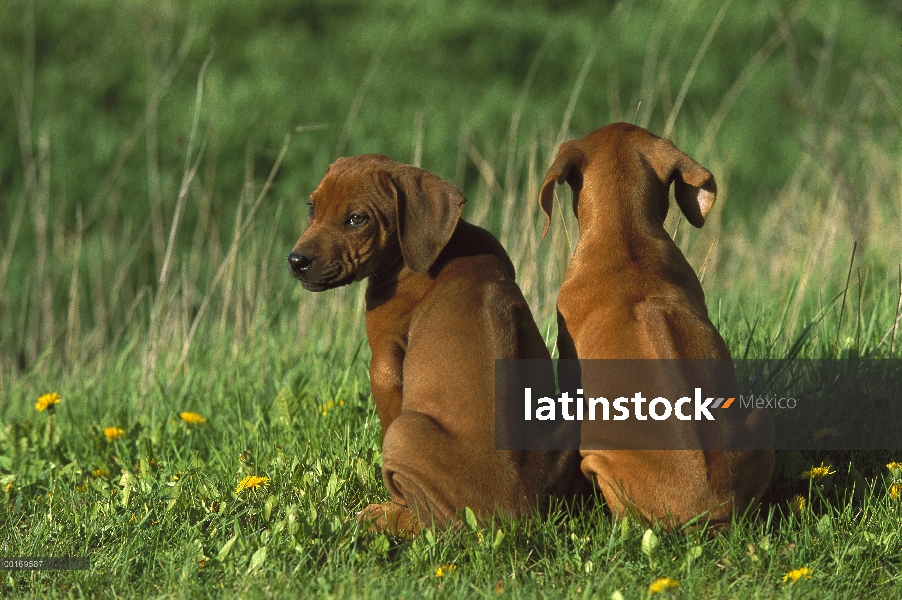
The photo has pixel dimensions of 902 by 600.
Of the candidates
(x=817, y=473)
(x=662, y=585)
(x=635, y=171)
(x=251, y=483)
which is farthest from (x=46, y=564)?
(x=817, y=473)

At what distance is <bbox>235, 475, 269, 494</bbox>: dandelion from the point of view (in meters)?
4.22

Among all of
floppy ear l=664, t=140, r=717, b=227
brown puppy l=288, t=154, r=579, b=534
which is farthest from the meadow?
floppy ear l=664, t=140, r=717, b=227

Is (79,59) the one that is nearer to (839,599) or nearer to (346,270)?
(346,270)

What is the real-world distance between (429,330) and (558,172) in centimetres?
78

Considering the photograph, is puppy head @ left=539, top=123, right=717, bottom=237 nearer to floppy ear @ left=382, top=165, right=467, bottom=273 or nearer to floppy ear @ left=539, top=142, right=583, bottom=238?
floppy ear @ left=539, top=142, right=583, bottom=238

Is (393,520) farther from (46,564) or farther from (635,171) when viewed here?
(635,171)

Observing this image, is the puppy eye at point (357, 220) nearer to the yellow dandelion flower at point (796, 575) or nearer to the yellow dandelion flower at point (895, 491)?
the yellow dandelion flower at point (796, 575)

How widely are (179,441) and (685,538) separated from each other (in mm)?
2732

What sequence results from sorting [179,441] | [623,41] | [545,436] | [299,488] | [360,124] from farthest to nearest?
[623,41] → [360,124] → [179,441] → [299,488] → [545,436]

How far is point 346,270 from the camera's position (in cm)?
401

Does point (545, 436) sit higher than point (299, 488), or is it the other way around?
point (545, 436)

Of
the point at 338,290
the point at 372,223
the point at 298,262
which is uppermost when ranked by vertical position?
the point at 372,223

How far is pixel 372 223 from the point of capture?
4.03 m

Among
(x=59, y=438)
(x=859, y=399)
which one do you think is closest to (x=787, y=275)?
(x=859, y=399)
